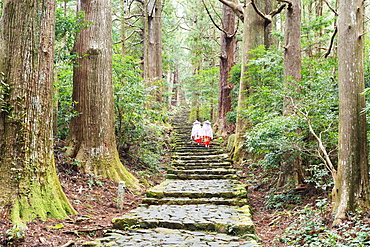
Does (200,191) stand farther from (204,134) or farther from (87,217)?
(204,134)

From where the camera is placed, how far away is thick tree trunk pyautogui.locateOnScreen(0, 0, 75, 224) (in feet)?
14.4

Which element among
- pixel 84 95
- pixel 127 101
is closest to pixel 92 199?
pixel 84 95

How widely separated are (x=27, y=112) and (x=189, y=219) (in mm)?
3332

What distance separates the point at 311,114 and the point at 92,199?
524 centimetres

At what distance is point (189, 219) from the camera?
215 inches

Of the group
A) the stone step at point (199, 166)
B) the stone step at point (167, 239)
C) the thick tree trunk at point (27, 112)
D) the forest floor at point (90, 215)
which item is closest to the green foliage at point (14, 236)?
the forest floor at point (90, 215)

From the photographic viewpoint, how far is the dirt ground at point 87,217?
4055mm

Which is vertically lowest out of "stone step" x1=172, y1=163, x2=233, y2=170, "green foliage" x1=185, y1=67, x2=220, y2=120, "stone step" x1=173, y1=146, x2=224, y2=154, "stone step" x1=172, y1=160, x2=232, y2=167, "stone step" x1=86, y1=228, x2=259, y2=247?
"stone step" x1=86, y1=228, x2=259, y2=247

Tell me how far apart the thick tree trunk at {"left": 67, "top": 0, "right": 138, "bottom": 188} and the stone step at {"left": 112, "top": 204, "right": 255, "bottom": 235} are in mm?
2185

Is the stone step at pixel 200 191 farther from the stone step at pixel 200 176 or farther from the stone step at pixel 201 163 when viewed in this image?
the stone step at pixel 201 163

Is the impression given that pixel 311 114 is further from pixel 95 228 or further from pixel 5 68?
pixel 5 68

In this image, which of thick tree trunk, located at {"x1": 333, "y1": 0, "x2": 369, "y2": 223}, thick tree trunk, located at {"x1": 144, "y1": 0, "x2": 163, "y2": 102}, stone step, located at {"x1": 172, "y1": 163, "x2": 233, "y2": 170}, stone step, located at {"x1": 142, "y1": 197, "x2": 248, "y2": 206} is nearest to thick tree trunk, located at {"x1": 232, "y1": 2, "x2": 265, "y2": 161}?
stone step, located at {"x1": 172, "y1": 163, "x2": 233, "y2": 170}

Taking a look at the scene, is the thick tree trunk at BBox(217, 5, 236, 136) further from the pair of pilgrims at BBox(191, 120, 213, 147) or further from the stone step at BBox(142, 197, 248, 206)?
the stone step at BBox(142, 197, 248, 206)

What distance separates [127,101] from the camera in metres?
9.45
